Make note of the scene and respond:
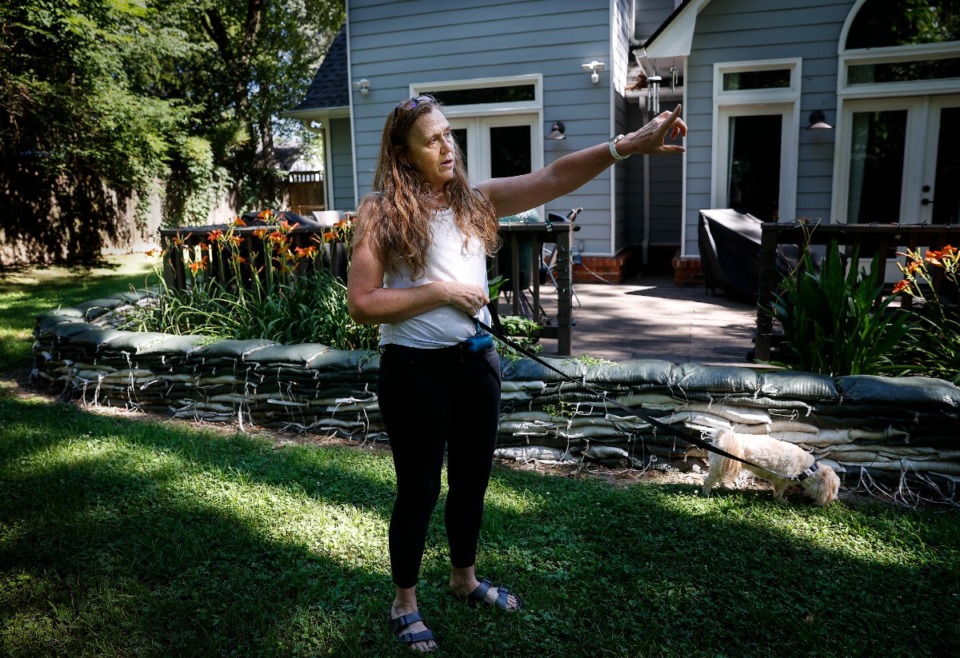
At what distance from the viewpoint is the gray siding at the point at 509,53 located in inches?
348

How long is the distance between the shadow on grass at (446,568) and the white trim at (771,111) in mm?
5903

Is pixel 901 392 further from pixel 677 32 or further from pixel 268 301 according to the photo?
pixel 677 32

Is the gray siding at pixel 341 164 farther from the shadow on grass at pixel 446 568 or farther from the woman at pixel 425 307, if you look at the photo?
the woman at pixel 425 307

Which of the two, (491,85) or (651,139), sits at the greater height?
(491,85)

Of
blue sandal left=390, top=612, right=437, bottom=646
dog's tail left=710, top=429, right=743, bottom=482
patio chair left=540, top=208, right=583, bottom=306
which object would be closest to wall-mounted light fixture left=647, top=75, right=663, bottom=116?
patio chair left=540, top=208, right=583, bottom=306

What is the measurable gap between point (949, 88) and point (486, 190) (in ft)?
23.3

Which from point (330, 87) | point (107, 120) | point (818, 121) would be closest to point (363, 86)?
point (330, 87)

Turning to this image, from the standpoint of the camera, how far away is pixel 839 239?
14.0ft

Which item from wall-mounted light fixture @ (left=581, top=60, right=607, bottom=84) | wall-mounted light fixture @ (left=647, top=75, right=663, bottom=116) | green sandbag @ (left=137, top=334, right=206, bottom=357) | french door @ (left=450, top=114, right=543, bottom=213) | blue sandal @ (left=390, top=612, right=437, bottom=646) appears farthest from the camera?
french door @ (left=450, top=114, right=543, bottom=213)

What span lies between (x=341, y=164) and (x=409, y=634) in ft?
36.3

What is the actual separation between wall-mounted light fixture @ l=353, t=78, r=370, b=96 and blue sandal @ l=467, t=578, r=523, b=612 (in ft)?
29.1

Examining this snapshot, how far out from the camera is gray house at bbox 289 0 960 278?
7457mm

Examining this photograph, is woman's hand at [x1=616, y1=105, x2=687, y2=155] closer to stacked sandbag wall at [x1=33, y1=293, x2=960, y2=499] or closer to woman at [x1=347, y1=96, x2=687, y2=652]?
woman at [x1=347, y1=96, x2=687, y2=652]

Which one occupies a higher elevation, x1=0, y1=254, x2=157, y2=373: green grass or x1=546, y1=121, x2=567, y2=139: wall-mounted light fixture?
x1=546, y1=121, x2=567, y2=139: wall-mounted light fixture
